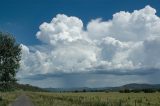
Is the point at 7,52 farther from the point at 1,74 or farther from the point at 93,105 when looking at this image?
the point at 93,105

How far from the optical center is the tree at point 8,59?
60175mm

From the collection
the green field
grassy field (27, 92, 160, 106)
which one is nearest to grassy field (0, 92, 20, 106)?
the green field

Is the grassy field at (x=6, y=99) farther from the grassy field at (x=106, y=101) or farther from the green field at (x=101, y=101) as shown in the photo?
the grassy field at (x=106, y=101)

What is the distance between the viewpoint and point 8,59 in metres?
61.1

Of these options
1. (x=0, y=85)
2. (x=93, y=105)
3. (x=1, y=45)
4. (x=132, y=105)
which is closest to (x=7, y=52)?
(x=1, y=45)

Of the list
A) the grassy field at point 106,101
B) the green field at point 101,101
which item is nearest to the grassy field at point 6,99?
the green field at point 101,101

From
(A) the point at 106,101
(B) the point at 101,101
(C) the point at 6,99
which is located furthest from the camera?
(C) the point at 6,99

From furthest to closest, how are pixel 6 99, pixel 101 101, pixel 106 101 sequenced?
pixel 6 99
pixel 101 101
pixel 106 101

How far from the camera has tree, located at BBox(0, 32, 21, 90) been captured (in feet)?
197

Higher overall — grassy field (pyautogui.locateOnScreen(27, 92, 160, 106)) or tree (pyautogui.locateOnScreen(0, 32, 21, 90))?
tree (pyautogui.locateOnScreen(0, 32, 21, 90))

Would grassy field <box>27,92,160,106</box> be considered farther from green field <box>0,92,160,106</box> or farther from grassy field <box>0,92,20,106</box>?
grassy field <box>0,92,20,106</box>

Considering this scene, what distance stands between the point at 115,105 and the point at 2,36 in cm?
2794

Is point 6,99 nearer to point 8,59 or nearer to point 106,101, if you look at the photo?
point 8,59

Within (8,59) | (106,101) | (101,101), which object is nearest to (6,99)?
(8,59)
